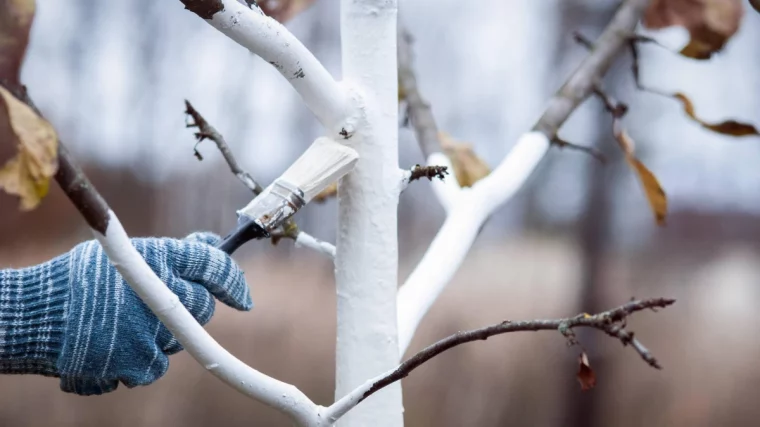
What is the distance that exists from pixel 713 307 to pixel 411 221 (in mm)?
648

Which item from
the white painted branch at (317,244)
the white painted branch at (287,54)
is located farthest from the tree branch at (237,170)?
the white painted branch at (287,54)

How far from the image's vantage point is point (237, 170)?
1.61ft

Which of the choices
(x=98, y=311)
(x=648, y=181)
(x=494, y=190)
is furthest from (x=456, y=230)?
(x=98, y=311)

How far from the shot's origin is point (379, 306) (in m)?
0.41

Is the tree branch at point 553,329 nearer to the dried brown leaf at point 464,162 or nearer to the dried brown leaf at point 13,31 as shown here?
the dried brown leaf at point 13,31

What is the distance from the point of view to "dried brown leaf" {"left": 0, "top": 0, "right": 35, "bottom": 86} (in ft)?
0.73

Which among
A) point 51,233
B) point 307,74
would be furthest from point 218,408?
point 307,74

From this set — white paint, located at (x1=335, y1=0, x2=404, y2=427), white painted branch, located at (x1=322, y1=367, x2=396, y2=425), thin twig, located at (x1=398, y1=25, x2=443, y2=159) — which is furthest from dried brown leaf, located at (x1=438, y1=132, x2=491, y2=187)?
white painted branch, located at (x1=322, y1=367, x2=396, y2=425)

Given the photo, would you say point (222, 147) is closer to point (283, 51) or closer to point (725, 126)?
point (283, 51)

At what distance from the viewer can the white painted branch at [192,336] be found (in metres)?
0.27

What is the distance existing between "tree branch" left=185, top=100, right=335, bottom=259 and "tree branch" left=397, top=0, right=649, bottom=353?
0.25 ft

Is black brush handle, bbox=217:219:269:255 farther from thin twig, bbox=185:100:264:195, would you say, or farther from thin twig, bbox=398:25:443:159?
thin twig, bbox=398:25:443:159

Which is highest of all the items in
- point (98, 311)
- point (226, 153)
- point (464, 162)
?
point (464, 162)

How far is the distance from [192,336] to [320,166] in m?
0.12
